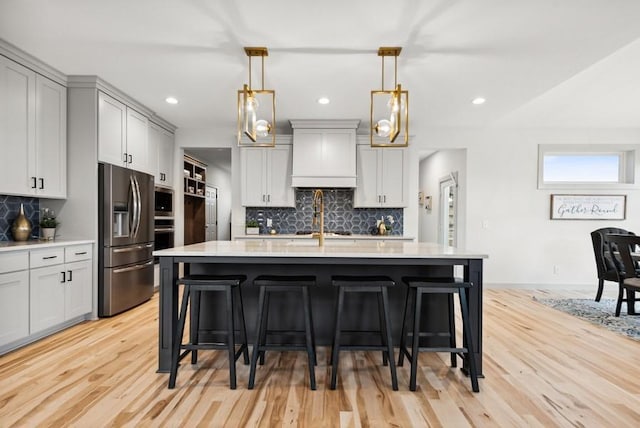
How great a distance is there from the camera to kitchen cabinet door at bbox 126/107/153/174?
442cm

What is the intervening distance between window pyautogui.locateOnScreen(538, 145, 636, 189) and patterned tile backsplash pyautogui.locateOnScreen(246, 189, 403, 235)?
99.5 inches

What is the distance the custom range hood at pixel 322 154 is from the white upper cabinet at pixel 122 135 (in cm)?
200

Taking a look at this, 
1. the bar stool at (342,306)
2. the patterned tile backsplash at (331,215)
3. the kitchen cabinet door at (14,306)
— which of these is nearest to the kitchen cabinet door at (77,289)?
the kitchen cabinet door at (14,306)

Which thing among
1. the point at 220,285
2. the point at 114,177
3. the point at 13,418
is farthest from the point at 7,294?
the point at 220,285

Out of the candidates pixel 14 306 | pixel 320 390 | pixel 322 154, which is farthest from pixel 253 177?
pixel 320 390

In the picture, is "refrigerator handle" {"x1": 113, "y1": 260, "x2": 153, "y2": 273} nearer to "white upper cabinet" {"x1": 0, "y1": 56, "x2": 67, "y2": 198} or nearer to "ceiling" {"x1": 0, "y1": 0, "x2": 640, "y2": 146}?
"white upper cabinet" {"x1": 0, "y1": 56, "x2": 67, "y2": 198}

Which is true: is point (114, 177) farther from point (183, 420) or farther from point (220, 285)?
point (183, 420)

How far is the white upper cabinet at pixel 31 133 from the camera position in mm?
3088

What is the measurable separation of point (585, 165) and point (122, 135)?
22.2 feet

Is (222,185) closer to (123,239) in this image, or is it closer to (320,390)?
(123,239)

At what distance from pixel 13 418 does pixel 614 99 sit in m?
6.33

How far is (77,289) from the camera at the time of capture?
11.8 ft

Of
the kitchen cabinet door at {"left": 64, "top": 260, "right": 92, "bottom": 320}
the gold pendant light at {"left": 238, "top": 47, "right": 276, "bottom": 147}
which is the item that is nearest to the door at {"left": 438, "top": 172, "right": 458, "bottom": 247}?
the gold pendant light at {"left": 238, "top": 47, "right": 276, "bottom": 147}

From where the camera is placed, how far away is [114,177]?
3.93 metres
